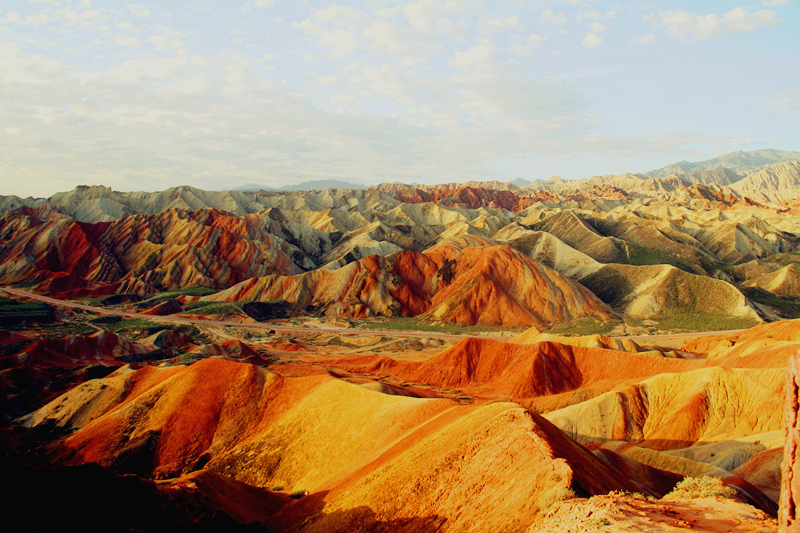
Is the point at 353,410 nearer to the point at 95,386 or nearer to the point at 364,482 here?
the point at 364,482

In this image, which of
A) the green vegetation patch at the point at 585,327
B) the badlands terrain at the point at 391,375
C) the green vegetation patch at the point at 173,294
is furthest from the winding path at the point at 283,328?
the green vegetation patch at the point at 173,294

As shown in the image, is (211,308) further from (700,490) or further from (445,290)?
(700,490)

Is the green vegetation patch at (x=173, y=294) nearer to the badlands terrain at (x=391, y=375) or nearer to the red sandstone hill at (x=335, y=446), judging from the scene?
the badlands terrain at (x=391, y=375)

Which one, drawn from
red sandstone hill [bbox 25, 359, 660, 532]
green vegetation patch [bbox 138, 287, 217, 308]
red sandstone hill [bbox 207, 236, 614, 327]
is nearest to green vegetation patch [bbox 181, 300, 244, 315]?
red sandstone hill [bbox 207, 236, 614, 327]

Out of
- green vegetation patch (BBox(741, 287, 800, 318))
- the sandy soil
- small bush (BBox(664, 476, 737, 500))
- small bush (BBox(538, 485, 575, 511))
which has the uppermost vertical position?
the sandy soil

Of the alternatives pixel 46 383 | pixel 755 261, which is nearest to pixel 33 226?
pixel 46 383

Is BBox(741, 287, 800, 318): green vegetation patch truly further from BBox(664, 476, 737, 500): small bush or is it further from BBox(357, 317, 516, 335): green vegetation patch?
BBox(664, 476, 737, 500): small bush
